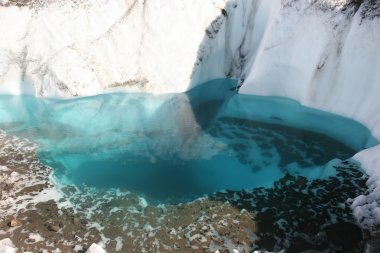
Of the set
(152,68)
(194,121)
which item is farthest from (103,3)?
(194,121)

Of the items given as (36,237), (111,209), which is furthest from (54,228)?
(111,209)

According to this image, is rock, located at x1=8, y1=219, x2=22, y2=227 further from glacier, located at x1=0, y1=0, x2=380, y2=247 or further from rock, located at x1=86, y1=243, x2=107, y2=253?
glacier, located at x1=0, y1=0, x2=380, y2=247

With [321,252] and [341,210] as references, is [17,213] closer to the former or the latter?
[321,252]

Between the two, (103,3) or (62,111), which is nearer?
(62,111)

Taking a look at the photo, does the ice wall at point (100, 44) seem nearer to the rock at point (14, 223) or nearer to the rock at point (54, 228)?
the rock at point (14, 223)

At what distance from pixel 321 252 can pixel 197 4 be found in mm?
25549

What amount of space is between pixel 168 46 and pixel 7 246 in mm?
22534

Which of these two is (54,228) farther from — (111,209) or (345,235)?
(345,235)

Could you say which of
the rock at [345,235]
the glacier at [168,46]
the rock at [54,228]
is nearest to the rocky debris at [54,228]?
the rock at [54,228]

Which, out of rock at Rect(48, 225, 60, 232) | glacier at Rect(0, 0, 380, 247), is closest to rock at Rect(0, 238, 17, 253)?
rock at Rect(48, 225, 60, 232)

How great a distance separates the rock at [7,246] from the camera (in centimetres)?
1368

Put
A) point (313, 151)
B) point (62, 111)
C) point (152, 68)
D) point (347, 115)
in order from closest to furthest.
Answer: point (313, 151) < point (347, 115) < point (62, 111) < point (152, 68)

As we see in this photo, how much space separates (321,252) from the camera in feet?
44.9

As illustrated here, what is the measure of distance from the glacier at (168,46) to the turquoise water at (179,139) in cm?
151
